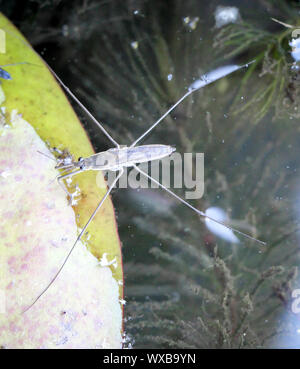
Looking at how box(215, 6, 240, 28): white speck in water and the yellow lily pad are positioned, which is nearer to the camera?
the yellow lily pad

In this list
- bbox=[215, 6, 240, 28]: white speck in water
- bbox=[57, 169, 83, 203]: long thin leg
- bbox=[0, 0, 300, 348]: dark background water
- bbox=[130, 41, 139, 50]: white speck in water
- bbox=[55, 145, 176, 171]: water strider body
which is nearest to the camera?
bbox=[57, 169, 83, 203]: long thin leg

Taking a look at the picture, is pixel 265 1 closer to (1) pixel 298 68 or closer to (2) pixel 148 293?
(1) pixel 298 68

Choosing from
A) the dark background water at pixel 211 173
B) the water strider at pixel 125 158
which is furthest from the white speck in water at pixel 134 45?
the water strider at pixel 125 158

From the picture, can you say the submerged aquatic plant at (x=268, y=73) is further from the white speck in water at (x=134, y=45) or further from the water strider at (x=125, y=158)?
the white speck in water at (x=134, y=45)

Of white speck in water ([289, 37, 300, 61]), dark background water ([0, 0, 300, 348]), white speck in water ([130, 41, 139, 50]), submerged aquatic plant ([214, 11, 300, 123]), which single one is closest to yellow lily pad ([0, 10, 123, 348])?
dark background water ([0, 0, 300, 348])

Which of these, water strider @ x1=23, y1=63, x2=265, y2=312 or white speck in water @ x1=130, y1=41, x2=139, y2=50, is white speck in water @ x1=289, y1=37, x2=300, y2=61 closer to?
water strider @ x1=23, y1=63, x2=265, y2=312
